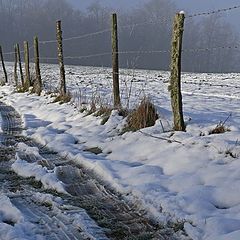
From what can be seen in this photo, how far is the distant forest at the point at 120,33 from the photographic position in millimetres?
78019

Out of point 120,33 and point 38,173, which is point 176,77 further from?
point 120,33

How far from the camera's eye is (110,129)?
25.1ft

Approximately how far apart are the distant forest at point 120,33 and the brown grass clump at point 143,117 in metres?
59.2

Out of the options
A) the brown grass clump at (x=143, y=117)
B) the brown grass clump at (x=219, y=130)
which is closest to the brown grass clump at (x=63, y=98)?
the brown grass clump at (x=143, y=117)

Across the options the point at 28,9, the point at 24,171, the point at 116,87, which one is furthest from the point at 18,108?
the point at 28,9

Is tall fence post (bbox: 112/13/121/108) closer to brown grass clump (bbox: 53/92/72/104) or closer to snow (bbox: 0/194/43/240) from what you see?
brown grass clump (bbox: 53/92/72/104)

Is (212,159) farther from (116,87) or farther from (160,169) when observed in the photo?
(116,87)

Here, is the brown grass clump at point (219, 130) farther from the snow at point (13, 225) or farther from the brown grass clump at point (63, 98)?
the brown grass clump at point (63, 98)

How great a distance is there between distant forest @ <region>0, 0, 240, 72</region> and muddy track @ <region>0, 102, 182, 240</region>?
61.4 m

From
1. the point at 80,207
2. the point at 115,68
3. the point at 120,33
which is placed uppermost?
the point at 120,33

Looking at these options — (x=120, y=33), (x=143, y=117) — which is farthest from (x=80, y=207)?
(x=120, y=33)

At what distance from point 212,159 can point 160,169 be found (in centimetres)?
67

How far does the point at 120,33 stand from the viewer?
74.9 meters

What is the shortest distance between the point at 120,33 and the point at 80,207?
7246 cm
